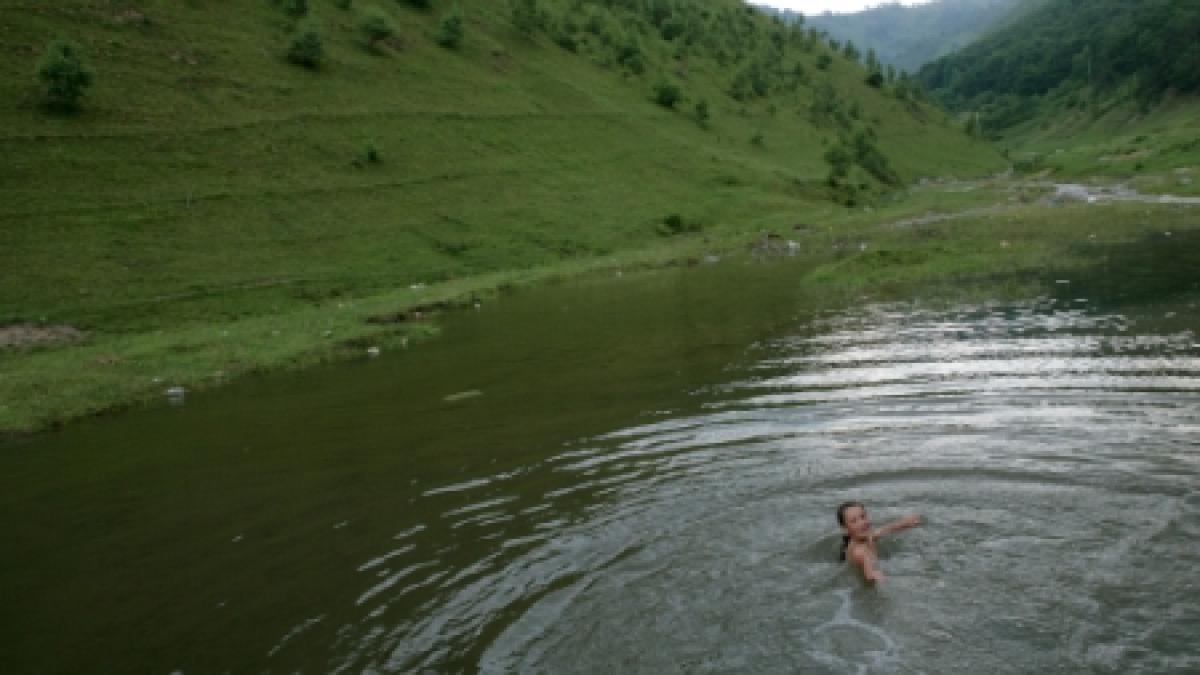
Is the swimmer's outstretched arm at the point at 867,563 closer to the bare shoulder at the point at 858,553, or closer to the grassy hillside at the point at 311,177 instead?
the bare shoulder at the point at 858,553

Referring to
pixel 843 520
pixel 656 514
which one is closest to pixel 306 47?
pixel 656 514

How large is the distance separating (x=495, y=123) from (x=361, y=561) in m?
58.8

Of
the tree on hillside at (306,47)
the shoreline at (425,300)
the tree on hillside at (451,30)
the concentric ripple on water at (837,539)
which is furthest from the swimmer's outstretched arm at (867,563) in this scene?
the tree on hillside at (451,30)

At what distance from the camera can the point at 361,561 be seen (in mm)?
9977

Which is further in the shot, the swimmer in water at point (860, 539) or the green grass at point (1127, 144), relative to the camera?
the green grass at point (1127, 144)

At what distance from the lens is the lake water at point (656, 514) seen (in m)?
7.62

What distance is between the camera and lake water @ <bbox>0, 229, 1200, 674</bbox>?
25.0 feet

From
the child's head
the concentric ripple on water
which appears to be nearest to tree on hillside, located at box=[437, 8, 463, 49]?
the concentric ripple on water

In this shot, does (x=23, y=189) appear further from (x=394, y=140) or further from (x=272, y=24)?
(x=272, y=24)

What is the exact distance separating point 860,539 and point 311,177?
4773cm

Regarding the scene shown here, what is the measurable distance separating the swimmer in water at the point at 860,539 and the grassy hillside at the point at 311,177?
750 inches

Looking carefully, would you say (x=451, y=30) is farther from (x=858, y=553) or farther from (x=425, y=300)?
(x=858, y=553)

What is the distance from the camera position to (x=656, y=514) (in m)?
10.7

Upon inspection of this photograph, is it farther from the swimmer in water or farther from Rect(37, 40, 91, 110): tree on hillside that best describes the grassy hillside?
the swimmer in water
